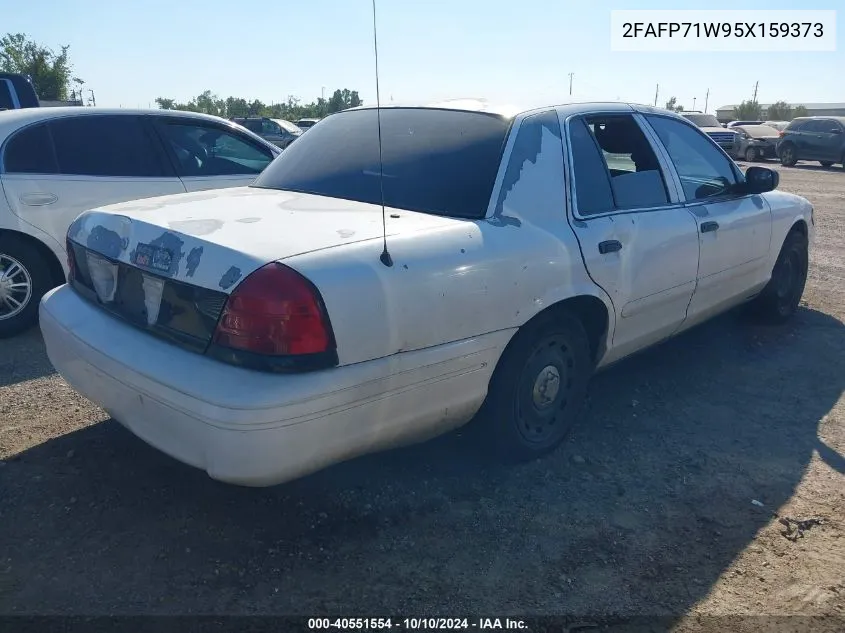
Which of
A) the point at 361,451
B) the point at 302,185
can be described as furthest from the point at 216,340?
the point at 302,185

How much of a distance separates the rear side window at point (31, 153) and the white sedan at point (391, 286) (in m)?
2.10

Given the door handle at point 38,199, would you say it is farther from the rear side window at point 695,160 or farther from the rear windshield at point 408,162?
the rear side window at point 695,160

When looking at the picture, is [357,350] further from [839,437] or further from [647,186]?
[839,437]

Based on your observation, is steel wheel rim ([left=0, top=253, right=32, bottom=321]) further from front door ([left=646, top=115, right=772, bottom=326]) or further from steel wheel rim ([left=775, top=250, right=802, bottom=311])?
steel wheel rim ([left=775, top=250, right=802, bottom=311])

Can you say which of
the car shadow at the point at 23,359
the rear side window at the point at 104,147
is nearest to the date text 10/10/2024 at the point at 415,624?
the car shadow at the point at 23,359

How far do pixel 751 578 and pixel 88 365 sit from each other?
8.40 feet

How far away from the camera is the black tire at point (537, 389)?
300 centimetres

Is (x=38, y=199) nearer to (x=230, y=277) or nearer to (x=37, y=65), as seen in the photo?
(x=230, y=277)

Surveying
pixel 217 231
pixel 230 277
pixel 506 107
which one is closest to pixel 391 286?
pixel 230 277

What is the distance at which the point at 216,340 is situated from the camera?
A: 238 cm

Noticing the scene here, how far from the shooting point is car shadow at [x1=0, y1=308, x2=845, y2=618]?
7.91 ft

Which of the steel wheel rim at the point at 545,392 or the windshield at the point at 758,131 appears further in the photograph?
the windshield at the point at 758,131

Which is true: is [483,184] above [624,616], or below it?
above

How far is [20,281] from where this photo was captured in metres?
4.78
